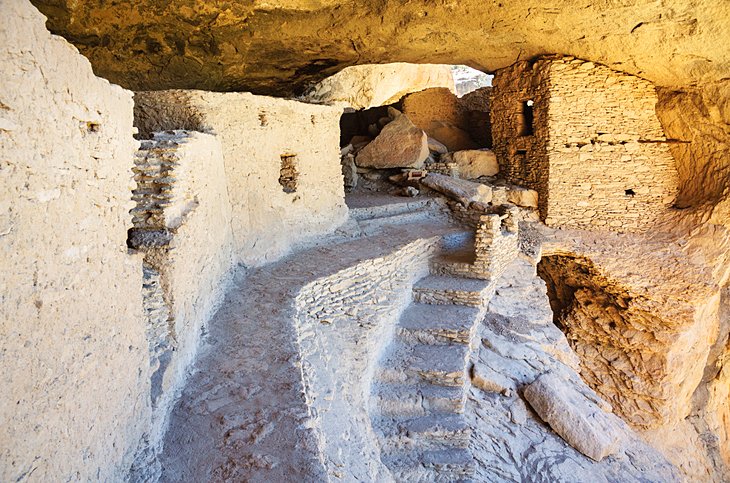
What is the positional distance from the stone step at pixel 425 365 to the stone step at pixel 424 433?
1.53 feet

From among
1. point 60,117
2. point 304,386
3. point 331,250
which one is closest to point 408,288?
point 331,250

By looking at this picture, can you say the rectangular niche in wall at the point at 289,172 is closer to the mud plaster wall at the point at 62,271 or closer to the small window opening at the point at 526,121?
the mud plaster wall at the point at 62,271

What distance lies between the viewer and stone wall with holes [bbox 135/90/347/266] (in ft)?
18.8

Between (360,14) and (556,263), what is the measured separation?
653cm

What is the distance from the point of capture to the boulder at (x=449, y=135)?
1455 cm

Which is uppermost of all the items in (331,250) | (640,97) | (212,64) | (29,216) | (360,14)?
(360,14)

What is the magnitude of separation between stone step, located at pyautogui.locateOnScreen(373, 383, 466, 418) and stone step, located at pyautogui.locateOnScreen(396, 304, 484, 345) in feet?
2.49

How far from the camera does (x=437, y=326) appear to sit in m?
6.62

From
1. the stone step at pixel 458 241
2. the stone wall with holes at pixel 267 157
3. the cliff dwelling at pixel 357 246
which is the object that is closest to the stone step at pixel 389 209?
the cliff dwelling at pixel 357 246

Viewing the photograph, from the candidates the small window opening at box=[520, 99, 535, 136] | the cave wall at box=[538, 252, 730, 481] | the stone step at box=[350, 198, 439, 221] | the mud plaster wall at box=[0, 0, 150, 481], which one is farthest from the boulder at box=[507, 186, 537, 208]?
the mud plaster wall at box=[0, 0, 150, 481]

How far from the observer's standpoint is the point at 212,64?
8.20 m

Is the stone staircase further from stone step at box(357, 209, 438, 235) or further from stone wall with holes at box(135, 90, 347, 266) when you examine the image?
stone wall with holes at box(135, 90, 347, 266)

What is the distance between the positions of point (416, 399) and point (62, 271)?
13.6ft

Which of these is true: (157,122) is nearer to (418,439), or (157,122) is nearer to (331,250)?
(331,250)
